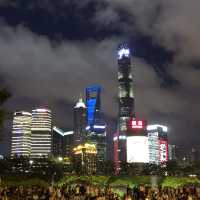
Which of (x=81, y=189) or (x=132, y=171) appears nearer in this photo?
(x=81, y=189)

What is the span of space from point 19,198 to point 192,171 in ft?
441

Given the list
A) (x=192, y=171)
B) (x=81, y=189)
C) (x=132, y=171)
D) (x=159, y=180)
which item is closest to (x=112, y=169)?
(x=132, y=171)

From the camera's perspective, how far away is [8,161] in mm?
144500

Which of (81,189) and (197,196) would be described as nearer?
(197,196)

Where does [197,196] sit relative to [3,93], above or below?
below

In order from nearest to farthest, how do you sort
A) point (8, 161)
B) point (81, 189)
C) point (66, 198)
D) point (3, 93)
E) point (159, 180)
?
point (3, 93)
point (66, 198)
point (81, 189)
point (159, 180)
point (8, 161)

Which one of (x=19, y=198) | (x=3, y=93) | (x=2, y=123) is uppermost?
(x=3, y=93)

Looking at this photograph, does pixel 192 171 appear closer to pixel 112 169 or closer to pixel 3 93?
pixel 112 169

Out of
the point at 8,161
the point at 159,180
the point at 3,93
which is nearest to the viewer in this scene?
the point at 3,93

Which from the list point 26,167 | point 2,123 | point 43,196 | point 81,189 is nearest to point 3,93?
point 2,123

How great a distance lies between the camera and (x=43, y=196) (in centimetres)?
2919

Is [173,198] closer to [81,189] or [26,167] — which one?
[81,189]

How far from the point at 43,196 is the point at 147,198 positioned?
260 inches

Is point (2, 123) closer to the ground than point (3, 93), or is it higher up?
closer to the ground
